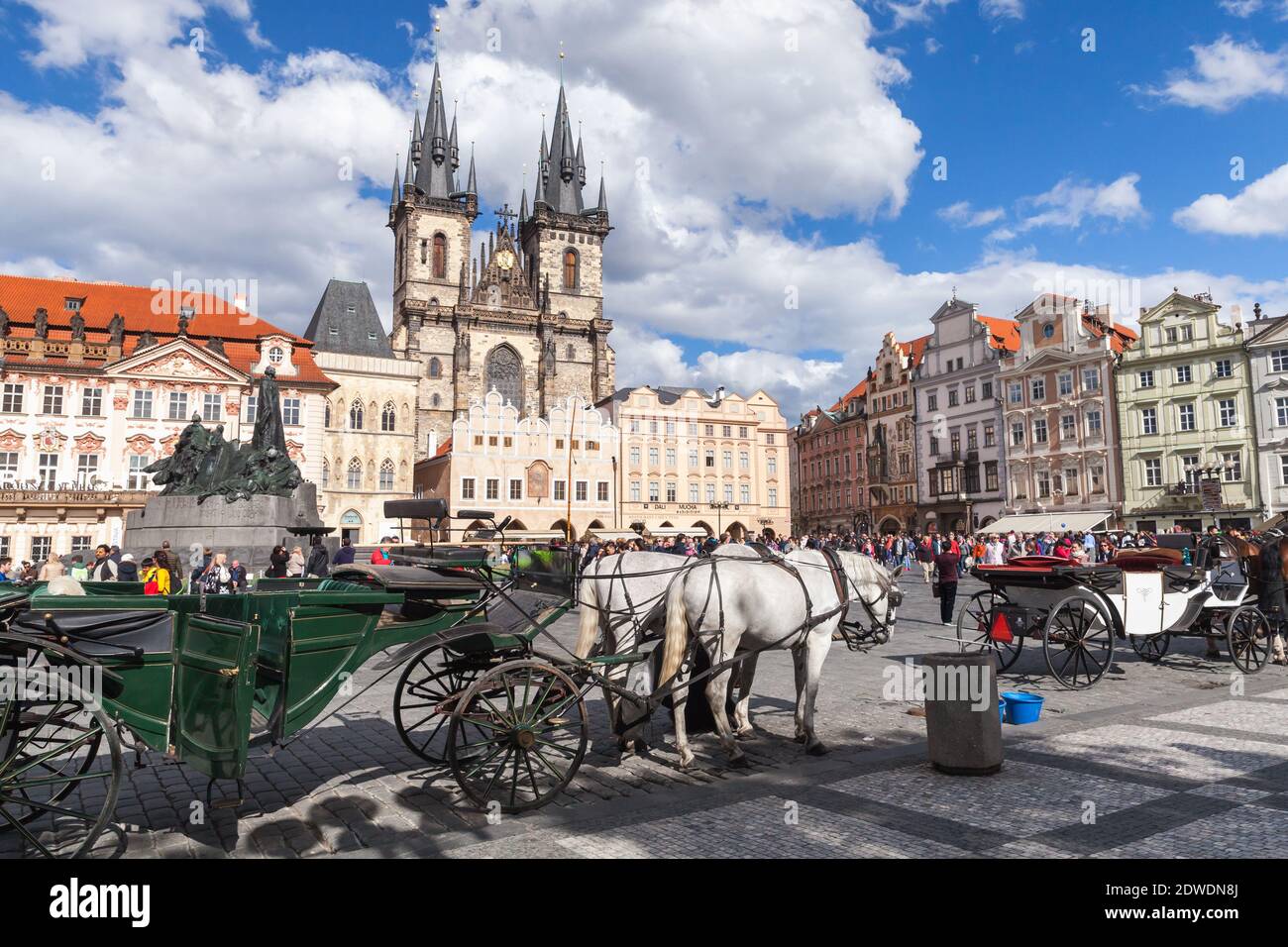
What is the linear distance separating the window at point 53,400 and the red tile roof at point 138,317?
1.93 m

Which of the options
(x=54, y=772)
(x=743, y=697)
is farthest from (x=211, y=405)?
(x=54, y=772)

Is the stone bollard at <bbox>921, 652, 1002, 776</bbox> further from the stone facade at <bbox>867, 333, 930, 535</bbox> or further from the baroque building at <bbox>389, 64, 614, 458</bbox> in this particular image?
the baroque building at <bbox>389, 64, 614, 458</bbox>

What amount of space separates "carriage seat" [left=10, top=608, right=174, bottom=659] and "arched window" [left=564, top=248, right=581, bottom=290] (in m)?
75.6

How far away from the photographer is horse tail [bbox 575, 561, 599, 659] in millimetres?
6922

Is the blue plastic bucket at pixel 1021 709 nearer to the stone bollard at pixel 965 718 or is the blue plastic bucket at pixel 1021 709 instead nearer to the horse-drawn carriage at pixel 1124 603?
the horse-drawn carriage at pixel 1124 603

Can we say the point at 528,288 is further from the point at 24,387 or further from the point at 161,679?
the point at 161,679

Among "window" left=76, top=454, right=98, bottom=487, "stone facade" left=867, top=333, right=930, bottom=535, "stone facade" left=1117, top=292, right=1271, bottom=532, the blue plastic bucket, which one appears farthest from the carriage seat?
"stone facade" left=867, top=333, right=930, bottom=535

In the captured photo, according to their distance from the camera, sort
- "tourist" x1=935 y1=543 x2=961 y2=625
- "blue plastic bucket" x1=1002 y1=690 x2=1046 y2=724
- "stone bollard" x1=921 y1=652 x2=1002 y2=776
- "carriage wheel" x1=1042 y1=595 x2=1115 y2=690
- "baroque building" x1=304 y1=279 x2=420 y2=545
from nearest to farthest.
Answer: "stone bollard" x1=921 y1=652 x2=1002 y2=776 < "blue plastic bucket" x1=1002 y1=690 x2=1046 y2=724 < "carriage wheel" x1=1042 y1=595 x2=1115 y2=690 < "tourist" x1=935 y1=543 x2=961 y2=625 < "baroque building" x1=304 y1=279 x2=420 y2=545

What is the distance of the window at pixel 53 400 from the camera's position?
Answer: 45281mm

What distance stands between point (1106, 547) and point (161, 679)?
1174 inches

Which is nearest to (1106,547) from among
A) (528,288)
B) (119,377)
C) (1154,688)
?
(1154,688)

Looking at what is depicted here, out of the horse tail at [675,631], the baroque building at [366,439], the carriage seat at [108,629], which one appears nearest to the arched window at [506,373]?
the baroque building at [366,439]

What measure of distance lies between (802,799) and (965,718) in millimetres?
1334

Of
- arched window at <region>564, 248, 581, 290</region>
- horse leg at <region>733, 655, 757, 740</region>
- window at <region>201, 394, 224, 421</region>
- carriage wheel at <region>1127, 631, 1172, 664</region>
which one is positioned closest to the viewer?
horse leg at <region>733, 655, 757, 740</region>
